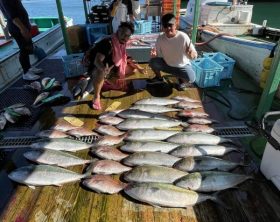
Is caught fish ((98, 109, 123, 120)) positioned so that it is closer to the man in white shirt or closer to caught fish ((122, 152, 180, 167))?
caught fish ((122, 152, 180, 167))

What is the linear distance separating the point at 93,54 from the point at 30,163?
2.41m

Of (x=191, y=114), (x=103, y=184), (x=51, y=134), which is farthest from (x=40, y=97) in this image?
(x=191, y=114)

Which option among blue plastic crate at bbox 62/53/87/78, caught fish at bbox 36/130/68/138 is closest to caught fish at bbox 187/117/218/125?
caught fish at bbox 36/130/68/138

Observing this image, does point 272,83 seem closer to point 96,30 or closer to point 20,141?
point 20,141

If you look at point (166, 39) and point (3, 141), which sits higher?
point (166, 39)

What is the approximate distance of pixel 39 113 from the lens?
4.52m

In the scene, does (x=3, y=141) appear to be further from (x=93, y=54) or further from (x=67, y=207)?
(x=93, y=54)

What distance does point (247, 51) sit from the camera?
5969 mm

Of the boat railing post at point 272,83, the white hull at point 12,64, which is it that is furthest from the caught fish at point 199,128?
the white hull at point 12,64

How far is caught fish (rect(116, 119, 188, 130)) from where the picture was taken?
3.81 meters

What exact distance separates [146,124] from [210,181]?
1.47 metres

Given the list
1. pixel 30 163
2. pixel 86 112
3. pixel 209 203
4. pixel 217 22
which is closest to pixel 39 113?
pixel 86 112

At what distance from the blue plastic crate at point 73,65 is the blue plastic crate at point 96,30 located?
6.68 ft

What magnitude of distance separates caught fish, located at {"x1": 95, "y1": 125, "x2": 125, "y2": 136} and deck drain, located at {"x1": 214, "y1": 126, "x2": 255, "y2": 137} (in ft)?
5.14
